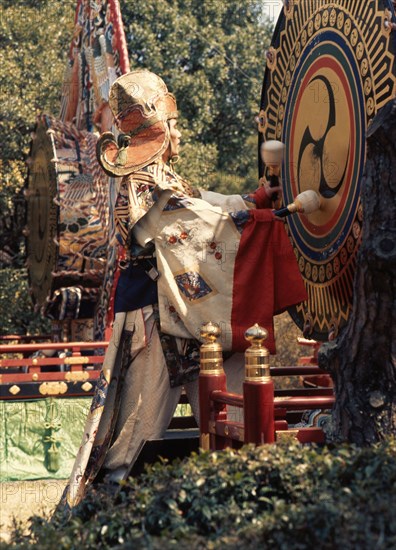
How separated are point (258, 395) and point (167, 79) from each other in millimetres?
14280

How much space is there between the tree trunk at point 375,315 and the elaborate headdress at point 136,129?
1553mm

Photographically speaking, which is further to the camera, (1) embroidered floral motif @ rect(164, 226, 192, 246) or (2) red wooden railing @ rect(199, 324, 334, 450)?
(1) embroidered floral motif @ rect(164, 226, 192, 246)

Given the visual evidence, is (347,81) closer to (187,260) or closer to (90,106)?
(187,260)

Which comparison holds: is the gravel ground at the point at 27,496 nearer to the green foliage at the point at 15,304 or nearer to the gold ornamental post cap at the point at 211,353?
the gold ornamental post cap at the point at 211,353

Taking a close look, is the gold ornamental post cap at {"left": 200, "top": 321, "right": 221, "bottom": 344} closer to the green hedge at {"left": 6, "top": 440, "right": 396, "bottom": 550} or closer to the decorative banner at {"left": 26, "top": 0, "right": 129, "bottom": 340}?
the green hedge at {"left": 6, "top": 440, "right": 396, "bottom": 550}

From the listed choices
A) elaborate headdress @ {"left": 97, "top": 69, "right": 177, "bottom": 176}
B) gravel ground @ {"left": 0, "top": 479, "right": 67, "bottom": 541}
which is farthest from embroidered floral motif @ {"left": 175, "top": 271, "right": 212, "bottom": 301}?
gravel ground @ {"left": 0, "top": 479, "right": 67, "bottom": 541}

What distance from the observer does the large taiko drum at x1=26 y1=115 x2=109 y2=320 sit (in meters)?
9.59

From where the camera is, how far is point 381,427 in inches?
151

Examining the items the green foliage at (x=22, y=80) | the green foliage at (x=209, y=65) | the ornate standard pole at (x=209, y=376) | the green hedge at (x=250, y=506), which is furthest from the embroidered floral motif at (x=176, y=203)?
the green foliage at (x=209, y=65)

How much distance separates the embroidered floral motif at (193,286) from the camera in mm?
4875

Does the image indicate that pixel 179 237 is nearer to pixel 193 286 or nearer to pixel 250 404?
pixel 193 286

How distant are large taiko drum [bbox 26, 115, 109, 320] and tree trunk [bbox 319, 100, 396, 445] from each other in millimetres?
5804

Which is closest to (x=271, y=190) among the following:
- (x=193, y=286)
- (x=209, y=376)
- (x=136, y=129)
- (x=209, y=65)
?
(x=193, y=286)

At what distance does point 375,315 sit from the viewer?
152 inches
